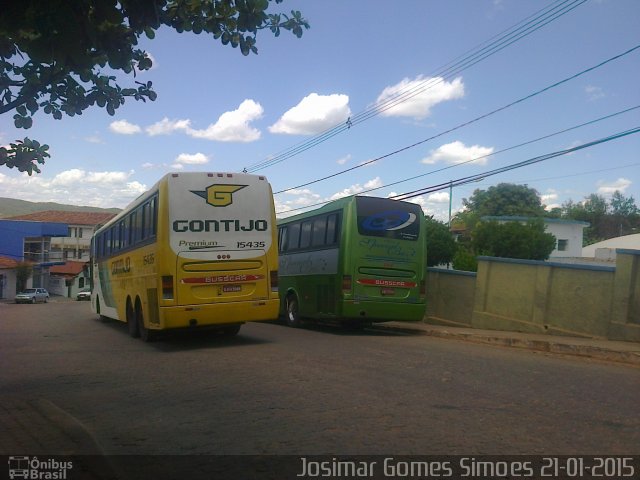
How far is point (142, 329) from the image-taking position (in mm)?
13883

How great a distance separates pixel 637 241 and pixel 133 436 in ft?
150

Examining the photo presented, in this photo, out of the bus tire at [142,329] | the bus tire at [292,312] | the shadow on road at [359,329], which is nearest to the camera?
the bus tire at [142,329]

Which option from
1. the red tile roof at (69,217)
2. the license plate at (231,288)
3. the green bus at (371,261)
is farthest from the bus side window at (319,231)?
the red tile roof at (69,217)

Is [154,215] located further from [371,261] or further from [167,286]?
[371,261]

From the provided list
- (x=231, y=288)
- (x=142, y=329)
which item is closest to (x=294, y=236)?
(x=142, y=329)

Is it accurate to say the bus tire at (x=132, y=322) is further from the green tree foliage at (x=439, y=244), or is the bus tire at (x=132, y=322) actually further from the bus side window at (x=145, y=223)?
the green tree foliage at (x=439, y=244)

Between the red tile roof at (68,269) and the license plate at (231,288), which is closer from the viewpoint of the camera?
the license plate at (231,288)

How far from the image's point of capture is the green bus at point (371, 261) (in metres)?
15.1

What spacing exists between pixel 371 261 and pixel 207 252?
477 centimetres

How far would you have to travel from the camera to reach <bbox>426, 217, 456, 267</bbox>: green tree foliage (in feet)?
113

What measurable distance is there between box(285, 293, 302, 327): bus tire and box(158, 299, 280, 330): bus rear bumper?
18.0 feet

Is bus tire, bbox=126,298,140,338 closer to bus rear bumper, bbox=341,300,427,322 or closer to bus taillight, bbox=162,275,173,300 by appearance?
bus taillight, bbox=162,275,173,300

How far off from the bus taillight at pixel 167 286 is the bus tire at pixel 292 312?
22.2ft

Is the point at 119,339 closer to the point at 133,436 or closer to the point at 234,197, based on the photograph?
the point at 234,197
